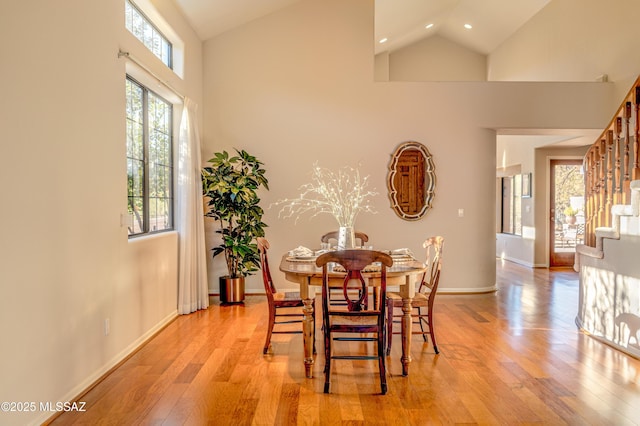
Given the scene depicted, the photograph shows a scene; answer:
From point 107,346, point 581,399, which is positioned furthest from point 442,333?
point 107,346

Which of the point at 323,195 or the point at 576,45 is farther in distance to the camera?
the point at 576,45

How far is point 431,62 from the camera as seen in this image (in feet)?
34.5

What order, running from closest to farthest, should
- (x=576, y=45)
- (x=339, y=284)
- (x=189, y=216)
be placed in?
1. (x=339, y=284)
2. (x=189, y=216)
3. (x=576, y=45)

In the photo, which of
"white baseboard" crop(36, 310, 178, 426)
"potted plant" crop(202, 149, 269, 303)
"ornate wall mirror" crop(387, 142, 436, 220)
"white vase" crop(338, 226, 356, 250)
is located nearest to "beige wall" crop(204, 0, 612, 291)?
"ornate wall mirror" crop(387, 142, 436, 220)

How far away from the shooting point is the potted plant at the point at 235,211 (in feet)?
19.1

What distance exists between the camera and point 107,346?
364 cm

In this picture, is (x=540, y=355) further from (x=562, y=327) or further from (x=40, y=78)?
(x=40, y=78)

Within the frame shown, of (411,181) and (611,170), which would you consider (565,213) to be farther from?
(611,170)

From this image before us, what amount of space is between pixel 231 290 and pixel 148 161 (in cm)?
195

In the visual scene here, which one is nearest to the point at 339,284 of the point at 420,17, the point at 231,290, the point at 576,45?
the point at 231,290

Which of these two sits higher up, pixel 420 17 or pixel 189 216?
pixel 420 17

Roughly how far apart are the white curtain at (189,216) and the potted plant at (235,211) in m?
0.22

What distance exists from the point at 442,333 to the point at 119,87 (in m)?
3.56

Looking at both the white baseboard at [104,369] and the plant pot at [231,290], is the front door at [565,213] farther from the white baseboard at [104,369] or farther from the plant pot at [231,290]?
the white baseboard at [104,369]
